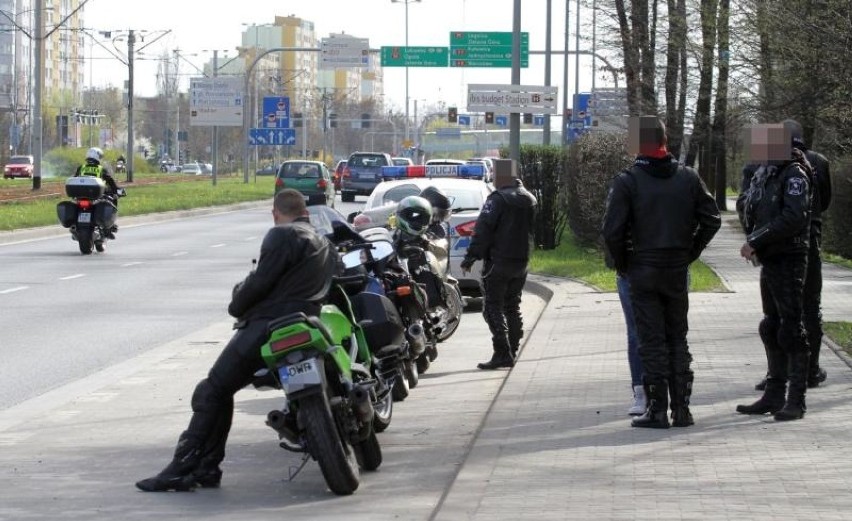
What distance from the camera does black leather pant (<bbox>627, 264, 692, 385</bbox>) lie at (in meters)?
9.27

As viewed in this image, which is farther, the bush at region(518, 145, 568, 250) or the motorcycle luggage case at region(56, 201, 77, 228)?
the bush at region(518, 145, 568, 250)

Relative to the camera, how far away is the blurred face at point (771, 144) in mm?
9609

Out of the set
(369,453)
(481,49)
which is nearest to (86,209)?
(369,453)

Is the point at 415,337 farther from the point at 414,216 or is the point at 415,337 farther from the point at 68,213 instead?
the point at 68,213

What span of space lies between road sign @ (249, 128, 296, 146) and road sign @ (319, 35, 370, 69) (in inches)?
259

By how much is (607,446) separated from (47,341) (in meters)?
7.56

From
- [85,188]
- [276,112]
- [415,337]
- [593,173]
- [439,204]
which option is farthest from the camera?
[276,112]

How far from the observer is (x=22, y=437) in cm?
968

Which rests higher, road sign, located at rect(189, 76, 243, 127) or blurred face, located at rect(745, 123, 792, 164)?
road sign, located at rect(189, 76, 243, 127)

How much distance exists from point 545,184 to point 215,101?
190ft

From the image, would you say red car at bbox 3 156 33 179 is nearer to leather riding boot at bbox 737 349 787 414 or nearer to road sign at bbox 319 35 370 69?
road sign at bbox 319 35 370 69

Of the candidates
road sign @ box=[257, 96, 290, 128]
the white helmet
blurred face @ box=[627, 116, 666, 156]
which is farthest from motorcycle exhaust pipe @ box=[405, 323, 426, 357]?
road sign @ box=[257, 96, 290, 128]

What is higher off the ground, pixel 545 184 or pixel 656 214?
pixel 656 214

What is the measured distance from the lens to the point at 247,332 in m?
7.88
